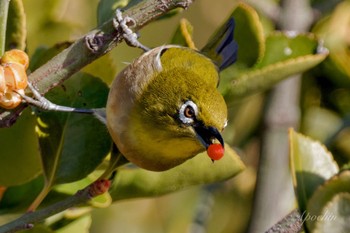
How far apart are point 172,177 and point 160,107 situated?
0.36 meters

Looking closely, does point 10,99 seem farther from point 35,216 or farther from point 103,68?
point 103,68

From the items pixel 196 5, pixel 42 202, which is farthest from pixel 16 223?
pixel 196 5

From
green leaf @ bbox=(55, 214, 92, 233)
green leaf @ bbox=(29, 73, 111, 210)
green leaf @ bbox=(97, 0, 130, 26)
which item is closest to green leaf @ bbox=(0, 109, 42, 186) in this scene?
green leaf @ bbox=(29, 73, 111, 210)

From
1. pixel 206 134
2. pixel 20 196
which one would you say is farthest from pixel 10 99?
pixel 206 134

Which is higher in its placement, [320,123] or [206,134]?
[206,134]

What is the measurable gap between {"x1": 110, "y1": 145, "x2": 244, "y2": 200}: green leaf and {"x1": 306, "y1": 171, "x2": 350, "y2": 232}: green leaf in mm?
246

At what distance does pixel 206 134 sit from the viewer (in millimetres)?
2266

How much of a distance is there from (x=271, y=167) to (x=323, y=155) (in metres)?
0.82

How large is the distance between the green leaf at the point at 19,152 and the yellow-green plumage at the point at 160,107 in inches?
9.3

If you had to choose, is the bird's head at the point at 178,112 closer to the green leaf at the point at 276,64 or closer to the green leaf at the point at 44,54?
the green leaf at the point at 276,64

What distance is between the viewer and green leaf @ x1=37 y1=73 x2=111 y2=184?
6.53 ft

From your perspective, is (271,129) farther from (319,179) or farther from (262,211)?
(319,179)

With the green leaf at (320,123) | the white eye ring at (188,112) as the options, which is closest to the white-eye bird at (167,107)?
the white eye ring at (188,112)

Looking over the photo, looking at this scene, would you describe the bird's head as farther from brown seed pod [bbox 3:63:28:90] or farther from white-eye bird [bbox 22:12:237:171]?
brown seed pod [bbox 3:63:28:90]
